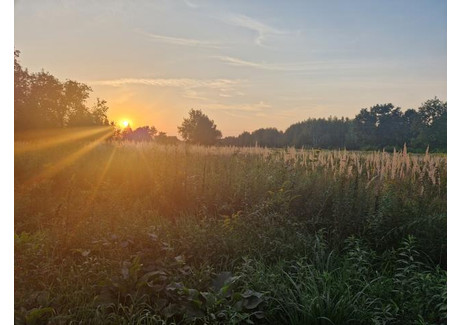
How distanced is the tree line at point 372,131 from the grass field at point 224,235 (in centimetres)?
24

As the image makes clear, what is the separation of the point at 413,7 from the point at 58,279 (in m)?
3.33

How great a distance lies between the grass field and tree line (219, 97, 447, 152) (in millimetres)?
245

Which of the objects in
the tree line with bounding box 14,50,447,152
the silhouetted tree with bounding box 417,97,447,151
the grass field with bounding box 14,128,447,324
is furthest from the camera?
the tree line with bounding box 14,50,447,152

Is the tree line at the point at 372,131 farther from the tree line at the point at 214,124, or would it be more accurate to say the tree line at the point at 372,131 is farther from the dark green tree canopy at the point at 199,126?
the dark green tree canopy at the point at 199,126

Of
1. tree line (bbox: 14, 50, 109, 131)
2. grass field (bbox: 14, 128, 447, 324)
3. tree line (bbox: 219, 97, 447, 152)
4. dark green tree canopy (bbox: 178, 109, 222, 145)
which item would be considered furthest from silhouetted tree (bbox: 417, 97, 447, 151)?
tree line (bbox: 14, 50, 109, 131)

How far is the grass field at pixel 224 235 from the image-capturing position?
8.78 ft

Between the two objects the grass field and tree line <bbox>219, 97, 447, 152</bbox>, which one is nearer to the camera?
the grass field

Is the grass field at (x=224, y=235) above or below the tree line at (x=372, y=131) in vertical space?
below

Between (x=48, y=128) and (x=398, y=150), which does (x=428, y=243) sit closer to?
(x=398, y=150)

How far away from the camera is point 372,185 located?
456 centimetres

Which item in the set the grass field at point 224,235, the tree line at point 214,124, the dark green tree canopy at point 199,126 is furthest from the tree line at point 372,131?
the grass field at point 224,235

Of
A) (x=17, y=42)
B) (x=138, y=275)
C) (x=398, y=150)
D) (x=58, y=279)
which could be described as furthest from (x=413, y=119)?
(x=17, y=42)

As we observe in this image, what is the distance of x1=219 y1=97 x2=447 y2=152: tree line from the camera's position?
3553mm

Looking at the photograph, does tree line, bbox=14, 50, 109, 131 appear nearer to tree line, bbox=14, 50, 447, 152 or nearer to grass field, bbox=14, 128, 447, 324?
tree line, bbox=14, 50, 447, 152
